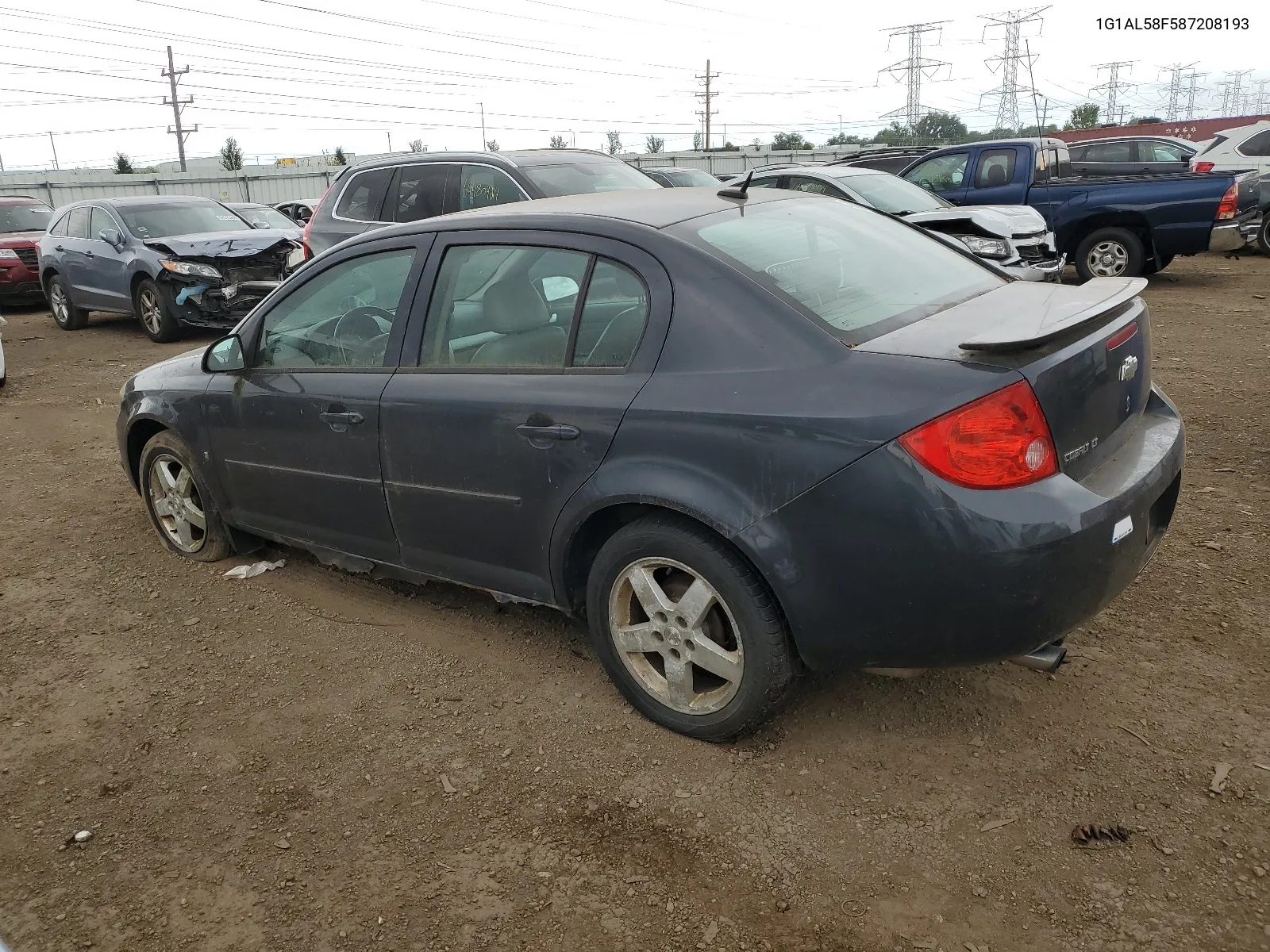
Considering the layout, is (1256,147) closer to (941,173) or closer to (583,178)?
(941,173)

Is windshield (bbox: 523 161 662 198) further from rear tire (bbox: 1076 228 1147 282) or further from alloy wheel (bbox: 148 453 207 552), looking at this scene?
rear tire (bbox: 1076 228 1147 282)

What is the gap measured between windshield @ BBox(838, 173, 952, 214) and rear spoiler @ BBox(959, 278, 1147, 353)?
663 cm

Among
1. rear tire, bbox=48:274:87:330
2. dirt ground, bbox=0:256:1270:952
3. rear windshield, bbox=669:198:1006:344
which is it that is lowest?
dirt ground, bbox=0:256:1270:952

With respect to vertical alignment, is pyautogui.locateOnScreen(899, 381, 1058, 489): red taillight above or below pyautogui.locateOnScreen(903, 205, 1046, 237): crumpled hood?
below

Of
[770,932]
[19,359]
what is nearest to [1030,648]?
[770,932]

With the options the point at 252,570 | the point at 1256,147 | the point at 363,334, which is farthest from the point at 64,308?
the point at 1256,147

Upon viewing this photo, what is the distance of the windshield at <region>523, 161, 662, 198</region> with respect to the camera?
823 centimetres

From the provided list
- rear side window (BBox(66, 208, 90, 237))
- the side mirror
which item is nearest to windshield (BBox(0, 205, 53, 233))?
rear side window (BBox(66, 208, 90, 237))

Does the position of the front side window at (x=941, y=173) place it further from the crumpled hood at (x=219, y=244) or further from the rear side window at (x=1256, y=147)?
the crumpled hood at (x=219, y=244)

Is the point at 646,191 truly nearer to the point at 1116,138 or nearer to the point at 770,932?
the point at 770,932

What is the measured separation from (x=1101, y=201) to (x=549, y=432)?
1034 cm

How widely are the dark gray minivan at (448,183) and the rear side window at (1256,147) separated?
450 inches

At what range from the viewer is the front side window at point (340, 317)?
369 cm

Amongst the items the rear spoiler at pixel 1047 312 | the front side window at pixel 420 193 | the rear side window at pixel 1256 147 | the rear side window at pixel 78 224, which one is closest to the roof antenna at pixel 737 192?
the rear spoiler at pixel 1047 312
